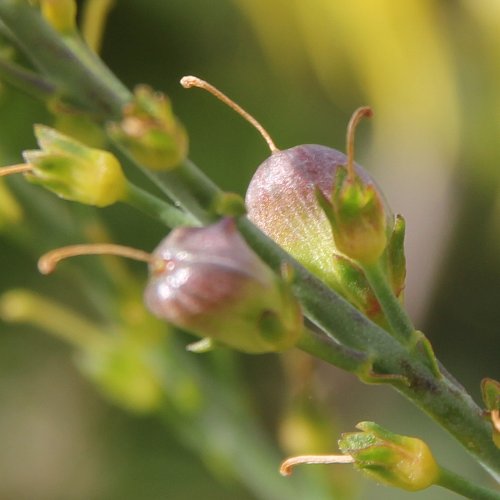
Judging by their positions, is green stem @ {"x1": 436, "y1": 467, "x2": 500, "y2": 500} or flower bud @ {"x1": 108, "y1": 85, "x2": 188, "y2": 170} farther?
green stem @ {"x1": 436, "y1": 467, "x2": 500, "y2": 500}

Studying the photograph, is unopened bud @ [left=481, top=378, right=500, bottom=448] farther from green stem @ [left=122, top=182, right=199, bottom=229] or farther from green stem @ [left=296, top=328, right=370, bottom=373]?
green stem @ [left=122, top=182, right=199, bottom=229]

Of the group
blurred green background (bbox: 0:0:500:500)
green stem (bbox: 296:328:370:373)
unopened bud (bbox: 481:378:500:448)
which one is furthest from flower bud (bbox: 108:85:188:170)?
blurred green background (bbox: 0:0:500:500)

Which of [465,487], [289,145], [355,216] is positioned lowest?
[465,487]

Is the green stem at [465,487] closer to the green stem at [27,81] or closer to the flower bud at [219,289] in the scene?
the flower bud at [219,289]

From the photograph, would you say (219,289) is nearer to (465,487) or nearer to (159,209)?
(159,209)

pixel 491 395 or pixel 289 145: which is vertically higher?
pixel 289 145

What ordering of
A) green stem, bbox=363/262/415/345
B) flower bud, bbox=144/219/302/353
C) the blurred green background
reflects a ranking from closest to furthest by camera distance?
flower bud, bbox=144/219/302/353 < green stem, bbox=363/262/415/345 < the blurred green background

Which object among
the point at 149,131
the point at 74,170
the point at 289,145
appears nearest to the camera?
the point at 149,131

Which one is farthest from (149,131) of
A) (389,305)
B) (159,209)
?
(389,305)
